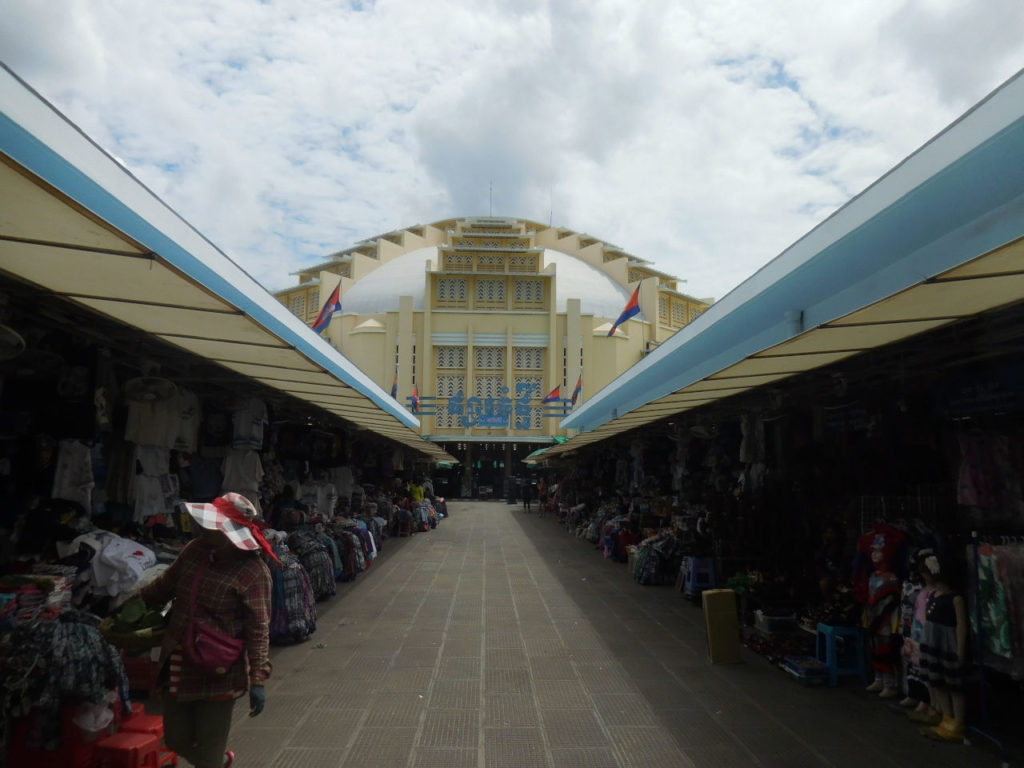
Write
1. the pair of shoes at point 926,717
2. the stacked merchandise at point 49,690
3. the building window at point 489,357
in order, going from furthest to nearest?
the building window at point 489,357 → the pair of shoes at point 926,717 → the stacked merchandise at point 49,690

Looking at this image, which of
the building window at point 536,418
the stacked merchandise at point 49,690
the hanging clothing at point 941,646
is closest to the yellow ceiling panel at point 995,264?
the hanging clothing at point 941,646

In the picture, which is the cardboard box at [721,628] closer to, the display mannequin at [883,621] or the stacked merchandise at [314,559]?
the display mannequin at [883,621]

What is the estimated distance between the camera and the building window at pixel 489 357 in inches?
1283

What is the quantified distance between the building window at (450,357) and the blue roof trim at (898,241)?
25.5 m

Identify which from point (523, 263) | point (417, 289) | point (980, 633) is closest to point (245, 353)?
point (980, 633)

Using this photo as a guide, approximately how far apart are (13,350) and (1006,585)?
18.7ft

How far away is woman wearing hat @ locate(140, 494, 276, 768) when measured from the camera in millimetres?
2930

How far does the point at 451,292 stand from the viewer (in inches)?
1323

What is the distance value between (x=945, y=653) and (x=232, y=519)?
167 inches

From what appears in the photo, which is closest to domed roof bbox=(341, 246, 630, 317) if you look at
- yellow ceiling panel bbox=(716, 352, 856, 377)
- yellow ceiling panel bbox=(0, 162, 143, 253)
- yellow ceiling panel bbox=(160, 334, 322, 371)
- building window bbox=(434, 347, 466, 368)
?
building window bbox=(434, 347, 466, 368)

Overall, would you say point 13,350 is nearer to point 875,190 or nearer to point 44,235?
point 44,235

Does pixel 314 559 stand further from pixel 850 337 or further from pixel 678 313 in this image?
pixel 678 313

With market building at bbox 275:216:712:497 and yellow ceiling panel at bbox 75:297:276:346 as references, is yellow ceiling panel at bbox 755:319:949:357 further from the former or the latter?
market building at bbox 275:216:712:497

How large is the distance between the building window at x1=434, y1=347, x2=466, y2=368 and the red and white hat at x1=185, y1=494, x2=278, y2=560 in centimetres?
Result: 2948
